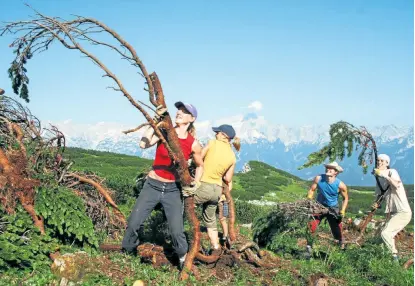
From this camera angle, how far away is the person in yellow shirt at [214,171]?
779 centimetres

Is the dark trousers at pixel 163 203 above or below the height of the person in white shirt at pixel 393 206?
below

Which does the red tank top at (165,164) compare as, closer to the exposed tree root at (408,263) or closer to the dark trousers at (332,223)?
the dark trousers at (332,223)

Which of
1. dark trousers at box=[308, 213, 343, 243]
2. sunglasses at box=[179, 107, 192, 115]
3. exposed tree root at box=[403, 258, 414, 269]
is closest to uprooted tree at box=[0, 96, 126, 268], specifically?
sunglasses at box=[179, 107, 192, 115]

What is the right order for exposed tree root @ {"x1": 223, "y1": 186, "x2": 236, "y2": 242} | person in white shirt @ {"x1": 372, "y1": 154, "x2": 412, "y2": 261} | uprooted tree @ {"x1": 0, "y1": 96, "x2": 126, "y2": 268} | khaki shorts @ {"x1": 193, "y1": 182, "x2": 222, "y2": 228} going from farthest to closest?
person in white shirt @ {"x1": 372, "y1": 154, "x2": 412, "y2": 261} < exposed tree root @ {"x1": 223, "y1": 186, "x2": 236, "y2": 242} < khaki shorts @ {"x1": 193, "y1": 182, "x2": 222, "y2": 228} < uprooted tree @ {"x1": 0, "y1": 96, "x2": 126, "y2": 268}

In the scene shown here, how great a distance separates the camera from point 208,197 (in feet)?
25.5

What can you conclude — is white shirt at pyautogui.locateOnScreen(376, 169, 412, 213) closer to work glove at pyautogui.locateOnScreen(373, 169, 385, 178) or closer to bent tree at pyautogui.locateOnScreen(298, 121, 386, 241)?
work glove at pyautogui.locateOnScreen(373, 169, 385, 178)

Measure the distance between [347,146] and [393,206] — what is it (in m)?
1.92

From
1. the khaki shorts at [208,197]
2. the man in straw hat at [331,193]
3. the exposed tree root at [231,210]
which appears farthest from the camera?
the man in straw hat at [331,193]

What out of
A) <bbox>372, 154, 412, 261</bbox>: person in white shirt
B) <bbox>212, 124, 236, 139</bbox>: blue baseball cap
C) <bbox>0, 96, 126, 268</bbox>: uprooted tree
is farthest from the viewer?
<bbox>372, 154, 412, 261</bbox>: person in white shirt

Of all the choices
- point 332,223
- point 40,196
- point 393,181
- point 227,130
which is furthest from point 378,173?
point 40,196

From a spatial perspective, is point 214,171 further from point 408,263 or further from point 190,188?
point 408,263

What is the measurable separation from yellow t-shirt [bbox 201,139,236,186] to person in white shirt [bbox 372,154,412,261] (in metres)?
3.90

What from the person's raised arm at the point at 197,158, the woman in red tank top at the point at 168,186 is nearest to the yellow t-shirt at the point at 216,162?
the person's raised arm at the point at 197,158

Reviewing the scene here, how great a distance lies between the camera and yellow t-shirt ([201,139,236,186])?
7836 mm
